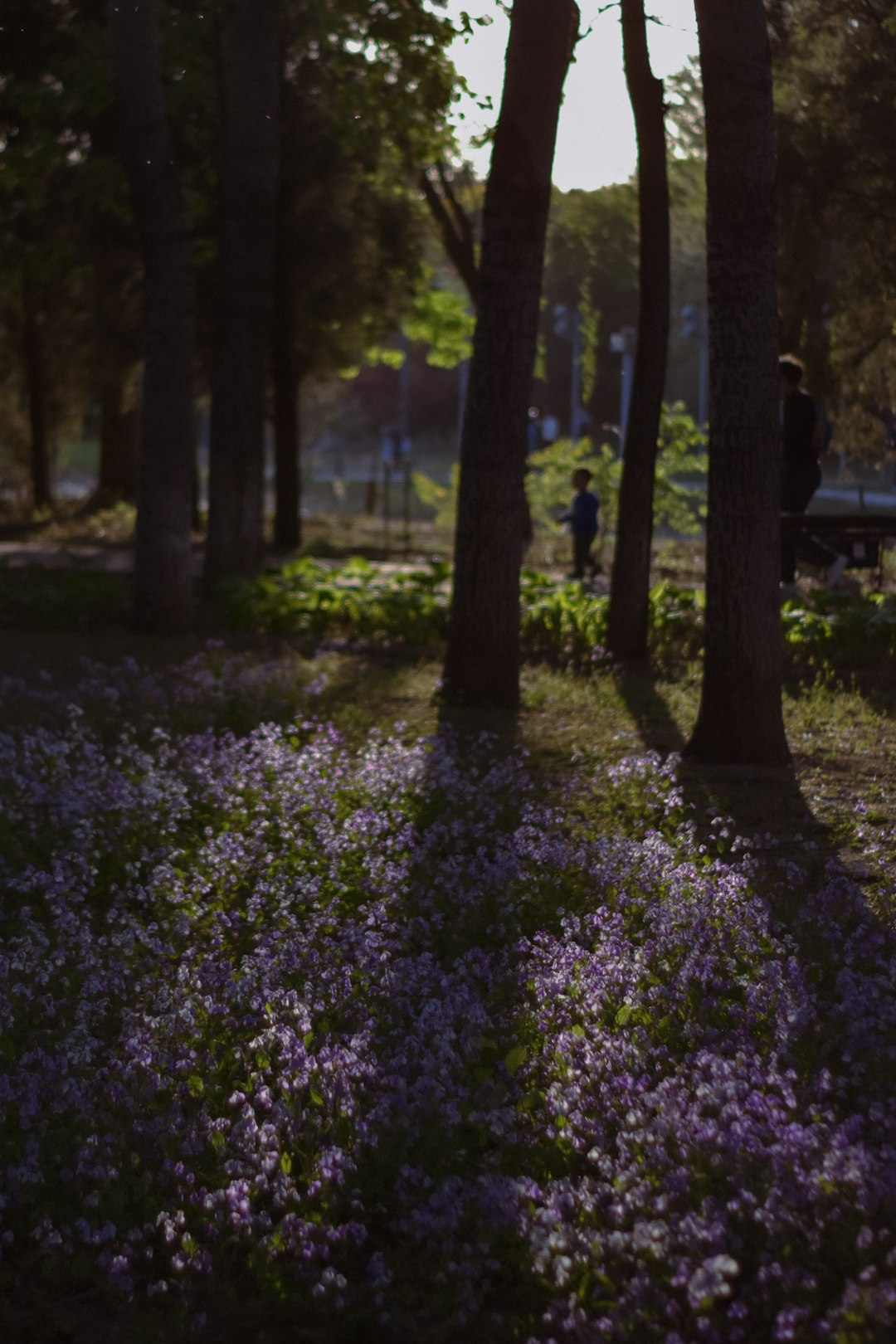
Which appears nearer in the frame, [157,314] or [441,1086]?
Answer: [441,1086]

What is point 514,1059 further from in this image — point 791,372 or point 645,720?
point 791,372

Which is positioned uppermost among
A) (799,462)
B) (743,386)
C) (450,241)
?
(450,241)

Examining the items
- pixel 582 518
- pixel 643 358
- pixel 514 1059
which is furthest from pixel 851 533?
pixel 514 1059

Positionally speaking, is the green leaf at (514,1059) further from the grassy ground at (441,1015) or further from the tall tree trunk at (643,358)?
the tall tree trunk at (643,358)

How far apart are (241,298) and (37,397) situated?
901 inches

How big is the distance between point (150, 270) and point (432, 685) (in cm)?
531

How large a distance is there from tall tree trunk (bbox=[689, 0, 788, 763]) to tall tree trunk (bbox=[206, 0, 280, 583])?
933cm

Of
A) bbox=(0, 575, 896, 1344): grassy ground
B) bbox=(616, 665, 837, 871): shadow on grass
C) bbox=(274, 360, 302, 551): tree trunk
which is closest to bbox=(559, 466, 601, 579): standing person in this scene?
bbox=(274, 360, 302, 551): tree trunk

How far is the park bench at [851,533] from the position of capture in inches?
633

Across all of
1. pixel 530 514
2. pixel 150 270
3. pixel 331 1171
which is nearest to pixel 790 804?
pixel 331 1171

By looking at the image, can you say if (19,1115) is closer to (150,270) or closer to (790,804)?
(790,804)

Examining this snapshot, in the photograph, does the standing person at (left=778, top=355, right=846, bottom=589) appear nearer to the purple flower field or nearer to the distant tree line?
the distant tree line

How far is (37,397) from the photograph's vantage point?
3934 centimetres

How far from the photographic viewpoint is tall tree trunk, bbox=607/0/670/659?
520 inches
